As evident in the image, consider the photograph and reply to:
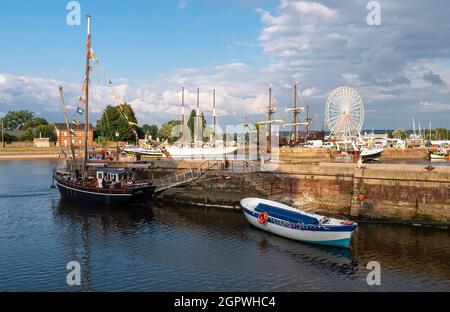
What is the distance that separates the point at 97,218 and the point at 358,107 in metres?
52.3

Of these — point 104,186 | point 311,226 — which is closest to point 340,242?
point 311,226

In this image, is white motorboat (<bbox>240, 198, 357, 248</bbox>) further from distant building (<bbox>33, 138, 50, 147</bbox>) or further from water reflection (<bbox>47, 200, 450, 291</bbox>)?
distant building (<bbox>33, 138, 50, 147</bbox>)

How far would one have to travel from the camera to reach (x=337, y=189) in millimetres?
40750

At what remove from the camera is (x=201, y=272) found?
2595cm

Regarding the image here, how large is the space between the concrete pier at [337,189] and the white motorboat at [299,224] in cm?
720

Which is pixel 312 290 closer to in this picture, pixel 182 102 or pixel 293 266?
pixel 293 266

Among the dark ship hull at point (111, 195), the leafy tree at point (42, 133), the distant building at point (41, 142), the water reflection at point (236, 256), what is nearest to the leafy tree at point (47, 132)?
the leafy tree at point (42, 133)

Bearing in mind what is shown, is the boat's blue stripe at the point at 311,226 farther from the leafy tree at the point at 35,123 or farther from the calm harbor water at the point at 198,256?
the leafy tree at the point at 35,123

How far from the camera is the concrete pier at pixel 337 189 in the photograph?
36.1m

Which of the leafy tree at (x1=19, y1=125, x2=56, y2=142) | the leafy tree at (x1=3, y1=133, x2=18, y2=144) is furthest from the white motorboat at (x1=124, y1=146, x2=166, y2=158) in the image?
the leafy tree at (x1=3, y1=133, x2=18, y2=144)

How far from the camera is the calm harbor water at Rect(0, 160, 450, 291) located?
24453mm

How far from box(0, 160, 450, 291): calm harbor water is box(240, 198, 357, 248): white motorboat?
0.69 meters

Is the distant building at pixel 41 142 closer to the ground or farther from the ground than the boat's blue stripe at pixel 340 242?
farther from the ground

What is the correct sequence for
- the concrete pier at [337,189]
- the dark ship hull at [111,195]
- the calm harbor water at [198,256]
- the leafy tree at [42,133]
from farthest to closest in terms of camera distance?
the leafy tree at [42,133] < the dark ship hull at [111,195] < the concrete pier at [337,189] < the calm harbor water at [198,256]
